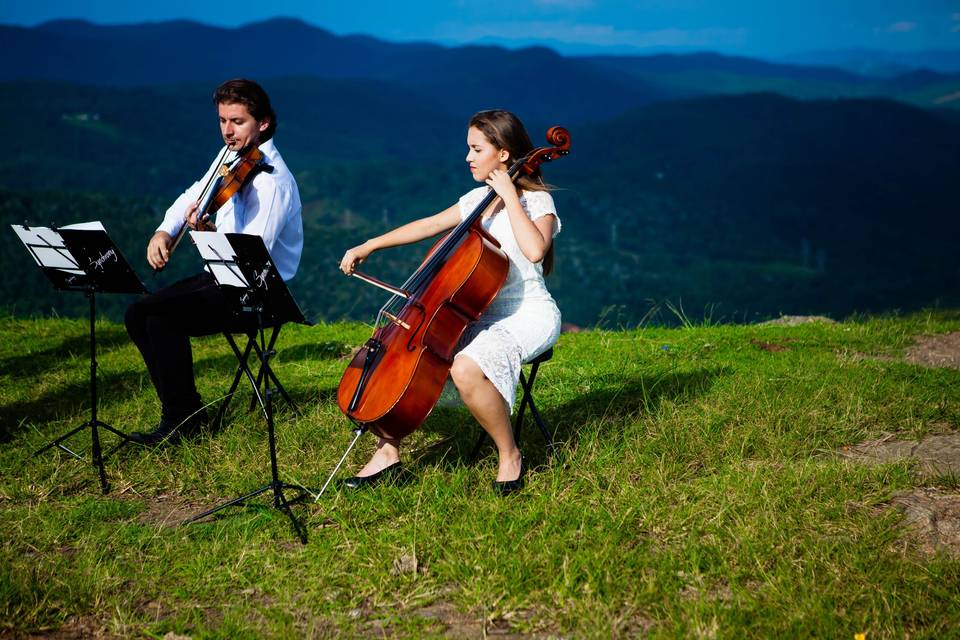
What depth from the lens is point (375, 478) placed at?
12.6 feet

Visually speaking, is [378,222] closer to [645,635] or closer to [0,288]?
[0,288]

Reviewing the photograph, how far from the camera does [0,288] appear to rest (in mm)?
44750

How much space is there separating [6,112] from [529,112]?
104089mm

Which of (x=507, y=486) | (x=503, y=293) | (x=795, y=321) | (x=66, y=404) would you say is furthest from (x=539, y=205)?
(x=795, y=321)

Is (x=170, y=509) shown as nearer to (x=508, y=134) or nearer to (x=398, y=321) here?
(x=398, y=321)

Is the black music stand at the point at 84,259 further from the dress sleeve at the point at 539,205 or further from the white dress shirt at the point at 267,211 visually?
the dress sleeve at the point at 539,205

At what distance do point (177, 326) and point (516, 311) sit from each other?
1644mm

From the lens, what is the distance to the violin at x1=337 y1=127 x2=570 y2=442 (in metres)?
3.47

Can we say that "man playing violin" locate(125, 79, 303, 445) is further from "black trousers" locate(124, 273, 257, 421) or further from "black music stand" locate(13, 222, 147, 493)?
"black music stand" locate(13, 222, 147, 493)

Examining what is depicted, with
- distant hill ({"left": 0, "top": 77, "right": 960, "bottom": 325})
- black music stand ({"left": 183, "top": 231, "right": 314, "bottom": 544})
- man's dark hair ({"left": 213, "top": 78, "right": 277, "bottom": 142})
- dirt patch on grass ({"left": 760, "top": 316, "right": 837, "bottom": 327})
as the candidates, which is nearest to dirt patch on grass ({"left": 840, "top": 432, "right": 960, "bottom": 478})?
black music stand ({"left": 183, "top": 231, "right": 314, "bottom": 544})

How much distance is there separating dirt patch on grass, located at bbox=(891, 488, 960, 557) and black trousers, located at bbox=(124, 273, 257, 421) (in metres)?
2.92

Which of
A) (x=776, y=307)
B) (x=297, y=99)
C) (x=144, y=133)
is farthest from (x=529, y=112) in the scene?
(x=776, y=307)

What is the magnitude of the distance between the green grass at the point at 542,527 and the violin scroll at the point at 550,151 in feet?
4.05

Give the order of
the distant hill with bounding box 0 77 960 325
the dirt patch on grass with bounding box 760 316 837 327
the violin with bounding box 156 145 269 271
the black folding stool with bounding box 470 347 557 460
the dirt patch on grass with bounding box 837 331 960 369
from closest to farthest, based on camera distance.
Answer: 1. the black folding stool with bounding box 470 347 557 460
2. the violin with bounding box 156 145 269 271
3. the dirt patch on grass with bounding box 837 331 960 369
4. the dirt patch on grass with bounding box 760 316 837 327
5. the distant hill with bounding box 0 77 960 325
